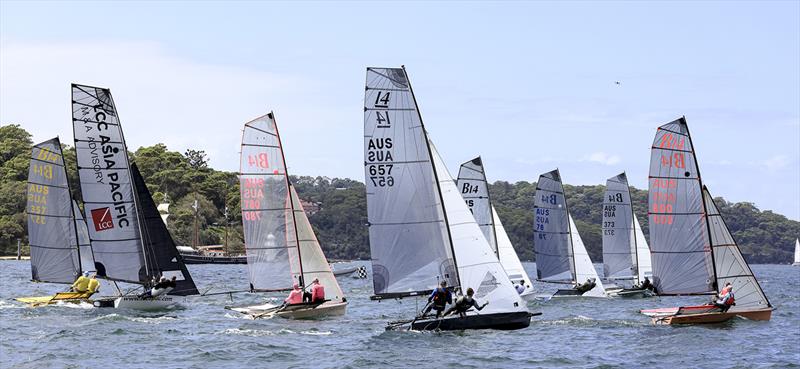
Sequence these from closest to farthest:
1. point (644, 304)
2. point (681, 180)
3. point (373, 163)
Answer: point (373, 163)
point (681, 180)
point (644, 304)

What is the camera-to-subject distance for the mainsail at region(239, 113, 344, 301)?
34344mm

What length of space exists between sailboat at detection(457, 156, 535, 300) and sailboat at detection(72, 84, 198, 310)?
1355 cm

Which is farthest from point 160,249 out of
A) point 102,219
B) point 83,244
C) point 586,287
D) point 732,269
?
point 586,287

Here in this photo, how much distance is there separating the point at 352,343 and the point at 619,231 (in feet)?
98.0

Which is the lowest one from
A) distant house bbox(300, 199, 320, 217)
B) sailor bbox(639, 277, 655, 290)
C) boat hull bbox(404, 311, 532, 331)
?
boat hull bbox(404, 311, 532, 331)

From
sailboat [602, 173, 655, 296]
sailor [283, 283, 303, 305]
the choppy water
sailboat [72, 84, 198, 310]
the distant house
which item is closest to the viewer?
the choppy water

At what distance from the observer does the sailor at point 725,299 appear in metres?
31.3

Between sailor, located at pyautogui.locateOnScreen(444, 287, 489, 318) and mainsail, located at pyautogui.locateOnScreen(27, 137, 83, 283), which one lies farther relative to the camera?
mainsail, located at pyautogui.locateOnScreen(27, 137, 83, 283)

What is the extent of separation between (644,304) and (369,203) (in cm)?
1985

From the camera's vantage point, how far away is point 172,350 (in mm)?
26578

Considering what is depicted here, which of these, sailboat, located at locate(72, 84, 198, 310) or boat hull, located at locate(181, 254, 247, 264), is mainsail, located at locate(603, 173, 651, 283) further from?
boat hull, located at locate(181, 254, 247, 264)

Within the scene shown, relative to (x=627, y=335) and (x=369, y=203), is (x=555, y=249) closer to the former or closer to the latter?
(x=627, y=335)

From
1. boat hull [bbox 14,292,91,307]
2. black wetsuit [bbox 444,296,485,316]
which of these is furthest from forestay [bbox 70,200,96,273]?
black wetsuit [bbox 444,296,485,316]

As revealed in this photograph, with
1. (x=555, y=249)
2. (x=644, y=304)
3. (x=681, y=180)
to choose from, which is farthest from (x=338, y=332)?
(x=555, y=249)
